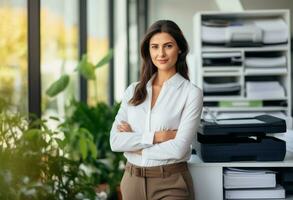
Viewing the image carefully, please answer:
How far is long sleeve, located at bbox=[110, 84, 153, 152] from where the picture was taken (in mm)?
→ 1817

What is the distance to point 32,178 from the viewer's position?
6.10 feet

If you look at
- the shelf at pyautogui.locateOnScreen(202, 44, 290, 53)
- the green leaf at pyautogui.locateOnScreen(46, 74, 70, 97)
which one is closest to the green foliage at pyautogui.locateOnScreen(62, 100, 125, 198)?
the green leaf at pyautogui.locateOnScreen(46, 74, 70, 97)

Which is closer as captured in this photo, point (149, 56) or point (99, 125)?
point (149, 56)

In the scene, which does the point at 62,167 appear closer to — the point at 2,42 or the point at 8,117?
the point at 8,117

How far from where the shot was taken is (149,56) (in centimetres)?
195

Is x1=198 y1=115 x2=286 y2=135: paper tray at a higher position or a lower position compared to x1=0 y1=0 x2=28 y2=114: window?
lower

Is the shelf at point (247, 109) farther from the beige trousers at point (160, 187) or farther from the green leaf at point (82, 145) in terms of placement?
the beige trousers at point (160, 187)

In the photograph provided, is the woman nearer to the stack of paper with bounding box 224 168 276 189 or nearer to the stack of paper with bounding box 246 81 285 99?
Result: the stack of paper with bounding box 224 168 276 189

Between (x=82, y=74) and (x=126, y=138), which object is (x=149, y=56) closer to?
(x=126, y=138)

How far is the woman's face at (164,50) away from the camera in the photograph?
1.83 meters

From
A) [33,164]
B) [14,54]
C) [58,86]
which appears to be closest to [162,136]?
[33,164]

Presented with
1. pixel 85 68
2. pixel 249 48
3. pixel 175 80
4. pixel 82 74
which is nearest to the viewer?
pixel 175 80

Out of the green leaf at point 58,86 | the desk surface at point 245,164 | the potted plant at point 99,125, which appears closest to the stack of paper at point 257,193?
the desk surface at point 245,164

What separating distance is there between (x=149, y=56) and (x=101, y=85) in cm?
275
